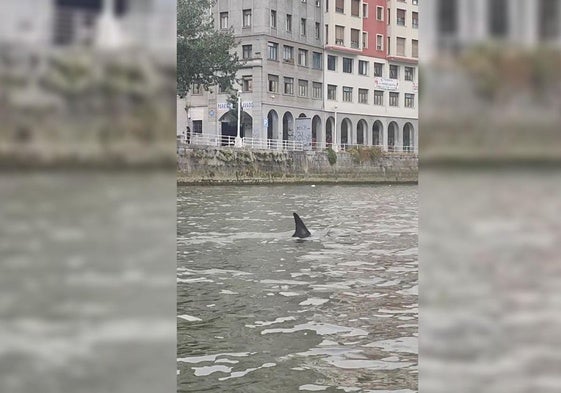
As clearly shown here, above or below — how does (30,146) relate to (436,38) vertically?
below

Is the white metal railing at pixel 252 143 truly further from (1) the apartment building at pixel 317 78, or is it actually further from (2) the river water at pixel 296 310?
(2) the river water at pixel 296 310

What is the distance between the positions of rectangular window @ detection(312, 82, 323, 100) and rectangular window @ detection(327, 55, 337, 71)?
1323mm

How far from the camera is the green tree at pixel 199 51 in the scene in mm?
30109

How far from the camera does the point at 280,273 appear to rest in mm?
8203

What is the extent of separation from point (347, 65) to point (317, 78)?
2.57 metres

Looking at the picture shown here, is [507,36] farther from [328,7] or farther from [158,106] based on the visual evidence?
[328,7]

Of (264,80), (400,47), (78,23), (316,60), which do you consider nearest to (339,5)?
(316,60)

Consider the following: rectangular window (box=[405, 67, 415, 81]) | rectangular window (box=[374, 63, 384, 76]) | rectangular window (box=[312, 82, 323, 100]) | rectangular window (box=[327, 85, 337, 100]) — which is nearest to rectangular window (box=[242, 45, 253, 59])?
rectangular window (box=[312, 82, 323, 100])

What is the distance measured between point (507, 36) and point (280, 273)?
677 cm

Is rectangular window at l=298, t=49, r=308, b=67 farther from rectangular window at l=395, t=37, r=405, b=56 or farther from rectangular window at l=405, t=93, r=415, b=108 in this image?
rectangular window at l=405, t=93, r=415, b=108

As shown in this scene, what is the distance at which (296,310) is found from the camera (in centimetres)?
620

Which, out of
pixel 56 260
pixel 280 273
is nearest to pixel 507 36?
Result: pixel 56 260

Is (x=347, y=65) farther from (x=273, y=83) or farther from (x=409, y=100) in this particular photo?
(x=273, y=83)

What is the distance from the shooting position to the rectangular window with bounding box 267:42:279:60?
129 feet
